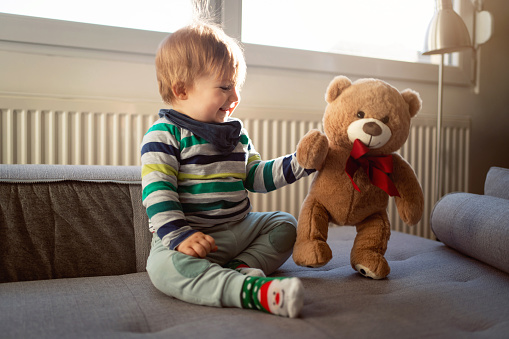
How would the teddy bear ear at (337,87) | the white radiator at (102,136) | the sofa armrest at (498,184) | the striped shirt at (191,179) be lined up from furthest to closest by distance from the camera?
1. the white radiator at (102,136)
2. the sofa armrest at (498,184)
3. the teddy bear ear at (337,87)
4. the striped shirt at (191,179)

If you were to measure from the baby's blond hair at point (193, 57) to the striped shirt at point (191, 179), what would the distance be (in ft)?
0.36

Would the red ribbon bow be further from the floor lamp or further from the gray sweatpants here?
the floor lamp

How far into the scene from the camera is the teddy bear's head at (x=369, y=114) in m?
0.98

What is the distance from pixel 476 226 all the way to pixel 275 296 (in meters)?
0.65

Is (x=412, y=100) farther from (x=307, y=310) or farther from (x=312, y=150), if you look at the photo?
(x=307, y=310)

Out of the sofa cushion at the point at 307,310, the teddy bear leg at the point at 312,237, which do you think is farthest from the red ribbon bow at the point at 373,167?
the sofa cushion at the point at 307,310

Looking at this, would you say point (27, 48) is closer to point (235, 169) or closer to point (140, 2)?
point (140, 2)

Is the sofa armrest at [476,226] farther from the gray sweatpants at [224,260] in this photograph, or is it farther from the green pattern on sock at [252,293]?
the green pattern on sock at [252,293]

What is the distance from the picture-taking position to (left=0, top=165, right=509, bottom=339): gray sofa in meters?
0.73

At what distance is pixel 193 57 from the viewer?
1.05 meters

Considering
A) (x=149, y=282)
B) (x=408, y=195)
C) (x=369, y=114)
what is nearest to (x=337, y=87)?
(x=369, y=114)

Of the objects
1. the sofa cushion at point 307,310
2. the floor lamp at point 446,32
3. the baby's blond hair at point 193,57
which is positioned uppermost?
the floor lamp at point 446,32

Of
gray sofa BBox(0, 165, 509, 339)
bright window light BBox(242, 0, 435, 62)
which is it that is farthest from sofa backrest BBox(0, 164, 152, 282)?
bright window light BBox(242, 0, 435, 62)

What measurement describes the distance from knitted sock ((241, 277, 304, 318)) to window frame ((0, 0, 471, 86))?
1.05 m
